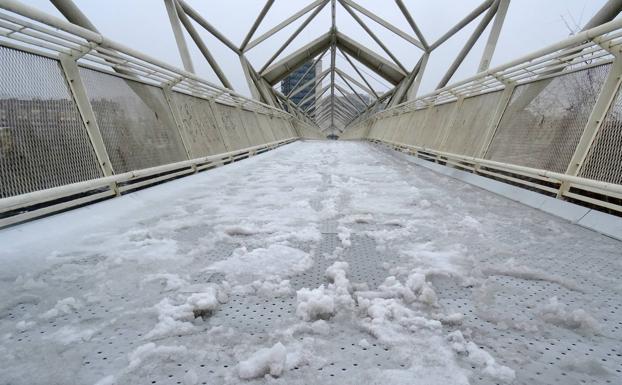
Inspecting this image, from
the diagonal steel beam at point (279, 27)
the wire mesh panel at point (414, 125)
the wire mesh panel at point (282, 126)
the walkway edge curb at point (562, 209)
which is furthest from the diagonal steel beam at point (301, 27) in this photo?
the walkway edge curb at point (562, 209)

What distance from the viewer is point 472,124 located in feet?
19.1

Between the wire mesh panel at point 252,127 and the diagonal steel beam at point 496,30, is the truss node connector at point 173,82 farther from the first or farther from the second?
the diagonal steel beam at point 496,30

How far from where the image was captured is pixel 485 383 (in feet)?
3.38

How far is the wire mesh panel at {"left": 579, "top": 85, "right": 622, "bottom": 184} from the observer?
8.83ft

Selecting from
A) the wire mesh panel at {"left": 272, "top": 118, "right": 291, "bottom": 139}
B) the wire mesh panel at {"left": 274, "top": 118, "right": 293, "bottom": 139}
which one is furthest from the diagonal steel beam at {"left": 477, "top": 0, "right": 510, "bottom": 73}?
the wire mesh panel at {"left": 274, "top": 118, "right": 293, "bottom": 139}

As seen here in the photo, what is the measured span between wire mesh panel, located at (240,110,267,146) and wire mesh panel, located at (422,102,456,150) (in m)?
4.98

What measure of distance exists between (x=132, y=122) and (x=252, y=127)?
647 cm

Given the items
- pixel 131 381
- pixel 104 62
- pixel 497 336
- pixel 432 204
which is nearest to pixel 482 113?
pixel 432 204

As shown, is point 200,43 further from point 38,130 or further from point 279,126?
point 38,130

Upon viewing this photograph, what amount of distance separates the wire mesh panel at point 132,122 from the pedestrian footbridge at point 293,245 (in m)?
0.03

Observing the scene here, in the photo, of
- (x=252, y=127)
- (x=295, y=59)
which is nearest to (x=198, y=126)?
(x=252, y=127)

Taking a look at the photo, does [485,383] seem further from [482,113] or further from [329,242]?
[482,113]

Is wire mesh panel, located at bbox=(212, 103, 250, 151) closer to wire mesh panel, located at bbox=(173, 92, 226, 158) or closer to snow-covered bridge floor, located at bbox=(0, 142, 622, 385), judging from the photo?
wire mesh panel, located at bbox=(173, 92, 226, 158)

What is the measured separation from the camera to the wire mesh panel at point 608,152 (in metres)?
2.69
